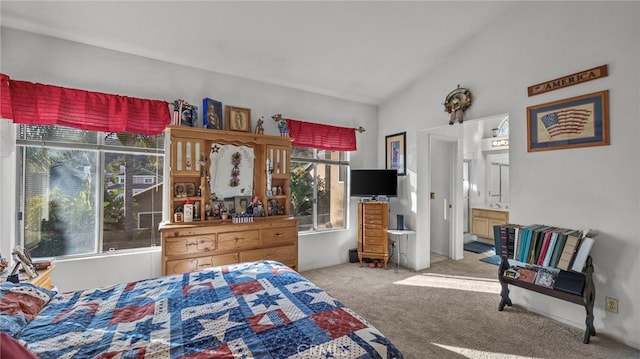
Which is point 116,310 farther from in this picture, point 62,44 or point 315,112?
point 315,112

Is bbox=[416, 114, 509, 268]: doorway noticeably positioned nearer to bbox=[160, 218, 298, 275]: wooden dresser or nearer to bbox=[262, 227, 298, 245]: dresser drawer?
bbox=[262, 227, 298, 245]: dresser drawer

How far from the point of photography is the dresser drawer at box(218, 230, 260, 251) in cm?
292

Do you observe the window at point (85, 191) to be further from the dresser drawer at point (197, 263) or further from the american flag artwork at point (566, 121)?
the american flag artwork at point (566, 121)

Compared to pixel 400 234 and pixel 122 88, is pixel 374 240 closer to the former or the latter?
pixel 400 234

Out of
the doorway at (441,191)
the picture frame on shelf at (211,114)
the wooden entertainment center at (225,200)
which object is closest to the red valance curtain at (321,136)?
the wooden entertainment center at (225,200)

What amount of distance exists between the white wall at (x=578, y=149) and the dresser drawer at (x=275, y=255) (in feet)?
8.20

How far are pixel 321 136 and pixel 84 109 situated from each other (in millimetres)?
2660

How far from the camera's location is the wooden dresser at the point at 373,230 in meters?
3.99

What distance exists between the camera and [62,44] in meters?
2.57

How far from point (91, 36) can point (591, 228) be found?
4.88 m

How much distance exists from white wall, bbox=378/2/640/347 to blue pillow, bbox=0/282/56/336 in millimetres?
3829

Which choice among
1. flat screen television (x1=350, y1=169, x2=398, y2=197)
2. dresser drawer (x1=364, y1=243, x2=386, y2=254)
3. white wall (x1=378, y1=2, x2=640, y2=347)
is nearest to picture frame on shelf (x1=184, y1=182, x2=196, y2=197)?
flat screen television (x1=350, y1=169, x2=398, y2=197)

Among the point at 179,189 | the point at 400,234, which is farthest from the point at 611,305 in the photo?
the point at 179,189

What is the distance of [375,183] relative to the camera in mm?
4121
